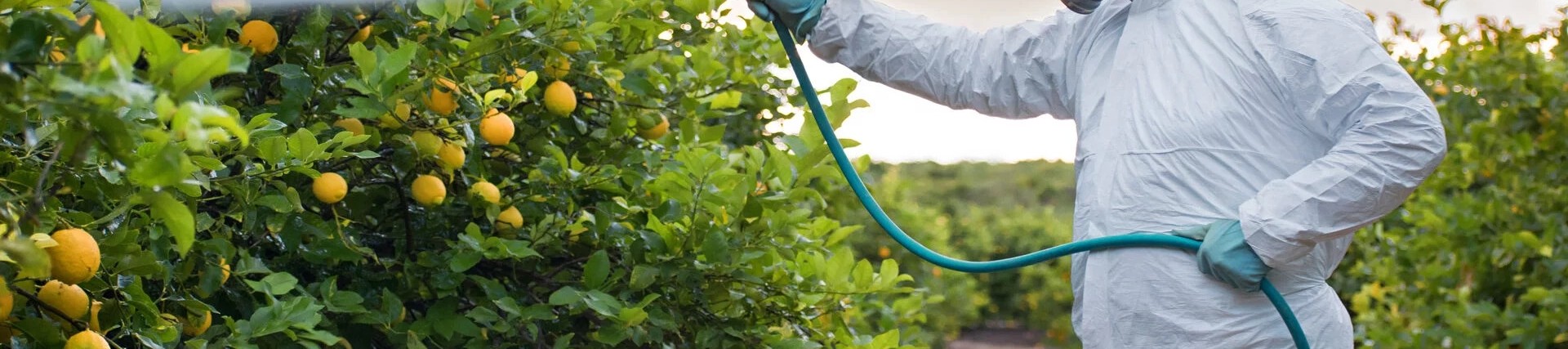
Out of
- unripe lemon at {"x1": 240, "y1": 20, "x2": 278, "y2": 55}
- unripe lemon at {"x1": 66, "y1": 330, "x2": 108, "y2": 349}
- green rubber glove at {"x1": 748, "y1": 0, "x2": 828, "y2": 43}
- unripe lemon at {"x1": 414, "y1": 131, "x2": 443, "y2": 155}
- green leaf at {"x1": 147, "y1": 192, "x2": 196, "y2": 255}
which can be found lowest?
unripe lemon at {"x1": 414, "y1": 131, "x2": 443, "y2": 155}

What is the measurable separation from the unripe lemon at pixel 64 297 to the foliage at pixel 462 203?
1 centimetres

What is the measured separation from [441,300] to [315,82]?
35 centimetres

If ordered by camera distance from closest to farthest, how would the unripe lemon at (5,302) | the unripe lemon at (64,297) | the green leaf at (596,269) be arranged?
the unripe lemon at (5,302), the unripe lemon at (64,297), the green leaf at (596,269)

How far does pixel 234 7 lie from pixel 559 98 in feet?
1.44

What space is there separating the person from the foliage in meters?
0.36

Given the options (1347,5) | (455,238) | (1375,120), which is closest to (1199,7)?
(1347,5)

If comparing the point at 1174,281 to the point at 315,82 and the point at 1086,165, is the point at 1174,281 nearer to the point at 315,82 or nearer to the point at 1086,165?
the point at 1086,165

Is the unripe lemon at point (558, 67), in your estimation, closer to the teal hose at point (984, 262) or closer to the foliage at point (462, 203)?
the foliage at point (462, 203)

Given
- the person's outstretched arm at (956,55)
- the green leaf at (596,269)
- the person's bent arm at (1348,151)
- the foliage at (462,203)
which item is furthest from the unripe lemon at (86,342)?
the person's bent arm at (1348,151)

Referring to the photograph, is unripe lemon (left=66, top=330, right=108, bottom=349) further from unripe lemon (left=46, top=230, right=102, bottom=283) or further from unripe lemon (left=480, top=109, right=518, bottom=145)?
unripe lemon (left=480, top=109, right=518, bottom=145)

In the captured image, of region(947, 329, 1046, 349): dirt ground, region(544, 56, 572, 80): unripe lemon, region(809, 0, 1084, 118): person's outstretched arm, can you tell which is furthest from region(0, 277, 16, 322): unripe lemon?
region(947, 329, 1046, 349): dirt ground

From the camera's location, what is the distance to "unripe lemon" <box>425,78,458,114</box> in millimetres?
1726

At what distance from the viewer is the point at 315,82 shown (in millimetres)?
1700

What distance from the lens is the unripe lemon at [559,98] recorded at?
189 centimetres
